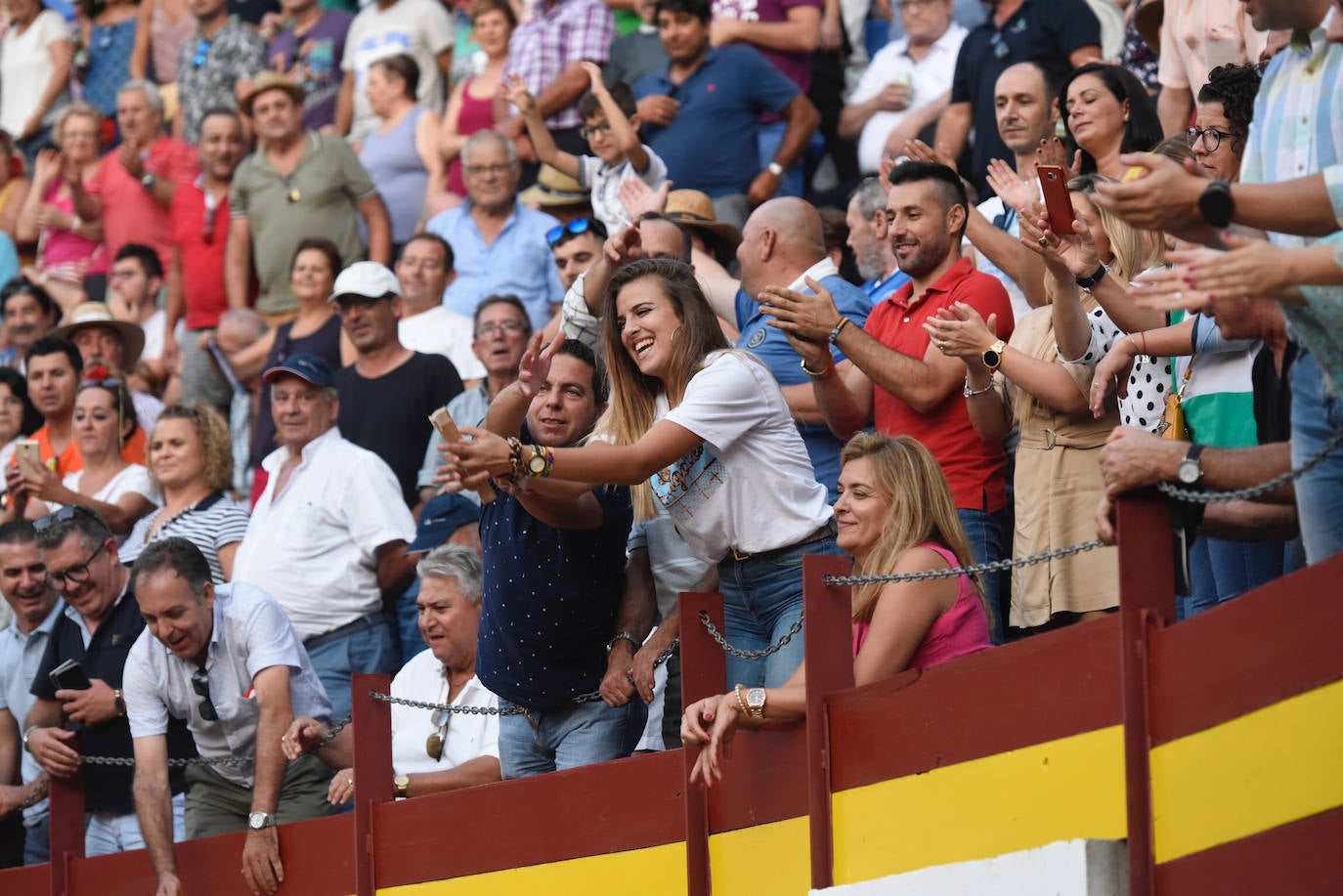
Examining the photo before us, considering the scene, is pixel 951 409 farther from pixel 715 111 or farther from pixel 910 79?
pixel 910 79

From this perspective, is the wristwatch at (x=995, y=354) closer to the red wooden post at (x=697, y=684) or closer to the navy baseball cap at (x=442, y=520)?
the red wooden post at (x=697, y=684)

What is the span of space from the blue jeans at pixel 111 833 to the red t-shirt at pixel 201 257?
4313mm

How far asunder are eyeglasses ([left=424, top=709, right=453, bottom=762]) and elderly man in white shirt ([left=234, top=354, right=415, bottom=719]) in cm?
79

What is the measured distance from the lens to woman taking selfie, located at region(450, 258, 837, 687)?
5.12 m

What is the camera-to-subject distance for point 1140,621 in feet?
13.2

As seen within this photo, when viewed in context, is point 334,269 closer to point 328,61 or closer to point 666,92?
point 666,92

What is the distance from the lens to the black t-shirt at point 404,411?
27.5ft

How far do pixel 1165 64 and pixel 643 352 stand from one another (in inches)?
124

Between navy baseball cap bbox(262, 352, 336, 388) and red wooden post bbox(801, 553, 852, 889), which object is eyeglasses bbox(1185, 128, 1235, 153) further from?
navy baseball cap bbox(262, 352, 336, 388)

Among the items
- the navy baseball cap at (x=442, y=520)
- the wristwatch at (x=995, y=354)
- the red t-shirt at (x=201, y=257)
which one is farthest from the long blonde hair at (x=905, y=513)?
the red t-shirt at (x=201, y=257)

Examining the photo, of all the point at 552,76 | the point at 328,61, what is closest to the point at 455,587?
the point at 552,76

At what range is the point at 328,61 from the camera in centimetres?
1252

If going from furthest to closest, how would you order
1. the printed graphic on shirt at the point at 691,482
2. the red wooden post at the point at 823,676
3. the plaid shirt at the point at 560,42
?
the plaid shirt at the point at 560,42 < the printed graphic on shirt at the point at 691,482 < the red wooden post at the point at 823,676

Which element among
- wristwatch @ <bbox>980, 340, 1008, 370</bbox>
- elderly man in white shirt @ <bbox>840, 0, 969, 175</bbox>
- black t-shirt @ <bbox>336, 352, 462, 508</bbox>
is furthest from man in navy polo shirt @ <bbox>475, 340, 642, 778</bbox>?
elderly man in white shirt @ <bbox>840, 0, 969, 175</bbox>
